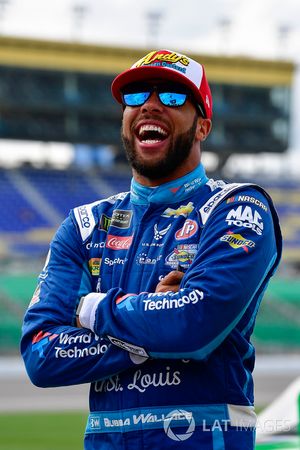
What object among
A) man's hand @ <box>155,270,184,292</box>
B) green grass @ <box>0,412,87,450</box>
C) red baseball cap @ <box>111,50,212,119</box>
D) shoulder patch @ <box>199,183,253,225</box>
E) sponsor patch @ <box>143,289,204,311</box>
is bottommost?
green grass @ <box>0,412,87,450</box>

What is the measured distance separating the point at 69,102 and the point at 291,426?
94.4ft

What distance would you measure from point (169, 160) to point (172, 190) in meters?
0.09

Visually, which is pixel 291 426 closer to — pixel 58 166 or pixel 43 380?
pixel 43 380

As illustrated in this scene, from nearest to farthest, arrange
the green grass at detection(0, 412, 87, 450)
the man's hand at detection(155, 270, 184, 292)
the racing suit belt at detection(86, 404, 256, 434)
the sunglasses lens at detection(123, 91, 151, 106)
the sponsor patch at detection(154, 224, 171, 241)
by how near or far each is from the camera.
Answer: the racing suit belt at detection(86, 404, 256, 434) < the man's hand at detection(155, 270, 184, 292) < the sponsor patch at detection(154, 224, 171, 241) < the sunglasses lens at detection(123, 91, 151, 106) < the green grass at detection(0, 412, 87, 450)

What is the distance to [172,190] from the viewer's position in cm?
280

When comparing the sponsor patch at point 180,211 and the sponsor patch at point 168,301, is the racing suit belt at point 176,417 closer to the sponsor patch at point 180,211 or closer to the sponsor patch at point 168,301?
the sponsor patch at point 168,301

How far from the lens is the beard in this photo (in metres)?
2.81

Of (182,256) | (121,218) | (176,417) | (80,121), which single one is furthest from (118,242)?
(80,121)

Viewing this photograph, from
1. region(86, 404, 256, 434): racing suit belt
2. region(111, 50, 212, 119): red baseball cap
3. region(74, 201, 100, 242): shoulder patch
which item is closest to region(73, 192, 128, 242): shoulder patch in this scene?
region(74, 201, 100, 242): shoulder patch

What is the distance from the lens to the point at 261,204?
275cm

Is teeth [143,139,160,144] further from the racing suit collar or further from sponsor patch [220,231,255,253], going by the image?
sponsor patch [220,231,255,253]

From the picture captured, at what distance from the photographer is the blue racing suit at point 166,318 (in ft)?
8.36

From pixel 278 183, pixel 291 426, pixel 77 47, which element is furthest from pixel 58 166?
pixel 291 426

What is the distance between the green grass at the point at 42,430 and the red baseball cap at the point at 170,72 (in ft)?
23.7
